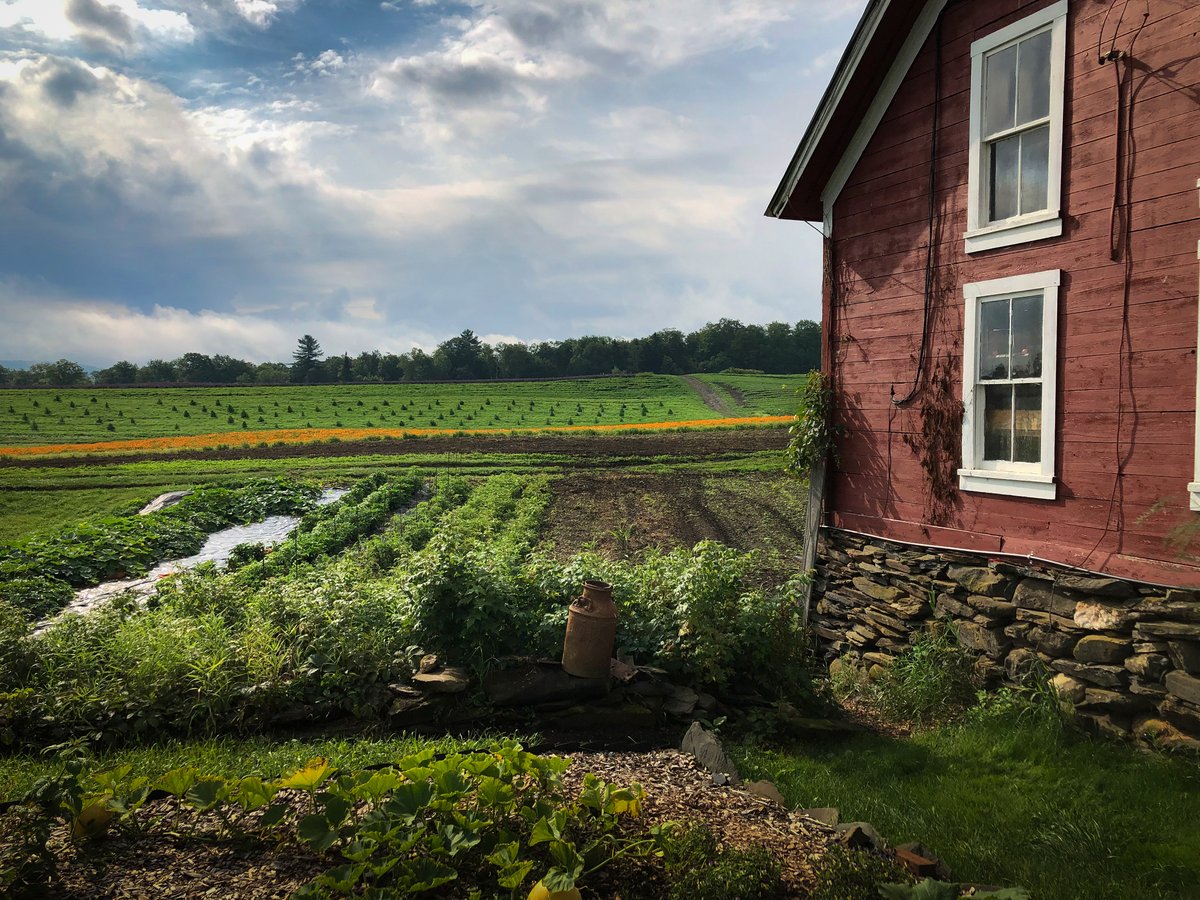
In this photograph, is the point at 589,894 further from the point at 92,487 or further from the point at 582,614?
the point at 92,487

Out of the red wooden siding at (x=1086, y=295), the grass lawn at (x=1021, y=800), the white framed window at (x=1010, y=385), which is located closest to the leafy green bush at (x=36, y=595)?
the grass lawn at (x=1021, y=800)

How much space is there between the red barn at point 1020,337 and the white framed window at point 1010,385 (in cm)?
2

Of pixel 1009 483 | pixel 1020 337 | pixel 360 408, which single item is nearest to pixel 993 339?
pixel 1020 337

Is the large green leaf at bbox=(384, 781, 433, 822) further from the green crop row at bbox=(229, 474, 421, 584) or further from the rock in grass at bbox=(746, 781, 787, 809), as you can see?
the green crop row at bbox=(229, 474, 421, 584)

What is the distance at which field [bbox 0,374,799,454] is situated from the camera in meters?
33.0

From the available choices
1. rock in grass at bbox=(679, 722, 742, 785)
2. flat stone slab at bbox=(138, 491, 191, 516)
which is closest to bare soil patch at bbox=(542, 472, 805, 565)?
rock in grass at bbox=(679, 722, 742, 785)

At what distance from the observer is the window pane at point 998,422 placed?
7473 millimetres

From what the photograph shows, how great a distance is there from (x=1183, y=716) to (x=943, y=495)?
303cm

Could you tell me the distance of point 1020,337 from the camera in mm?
7328

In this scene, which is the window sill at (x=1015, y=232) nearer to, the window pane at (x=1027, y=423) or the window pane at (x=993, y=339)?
the window pane at (x=993, y=339)

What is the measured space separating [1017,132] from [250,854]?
9.18 meters

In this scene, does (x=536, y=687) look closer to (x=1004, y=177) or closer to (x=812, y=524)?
(x=812, y=524)

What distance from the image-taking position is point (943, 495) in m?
8.06

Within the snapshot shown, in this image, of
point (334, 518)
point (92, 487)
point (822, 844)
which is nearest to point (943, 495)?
point (822, 844)
